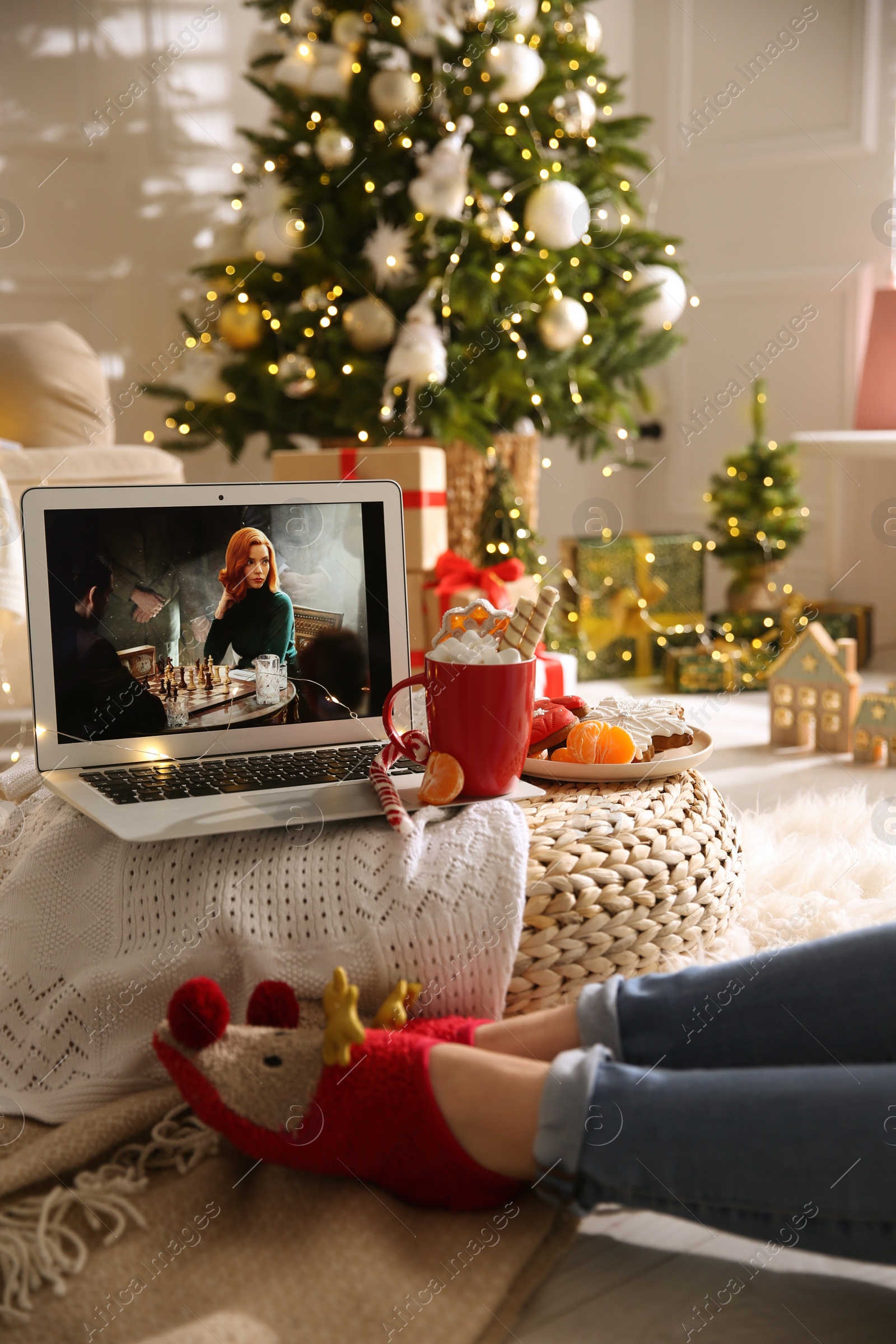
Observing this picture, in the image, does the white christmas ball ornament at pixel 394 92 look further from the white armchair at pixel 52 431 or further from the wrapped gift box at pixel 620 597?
the wrapped gift box at pixel 620 597

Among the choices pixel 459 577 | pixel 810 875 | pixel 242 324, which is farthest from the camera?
pixel 242 324

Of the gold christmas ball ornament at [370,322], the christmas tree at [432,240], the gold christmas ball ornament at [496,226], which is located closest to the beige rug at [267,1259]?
the christmas tree at [432,240]

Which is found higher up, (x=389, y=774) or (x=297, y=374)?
(x=297, y=374)

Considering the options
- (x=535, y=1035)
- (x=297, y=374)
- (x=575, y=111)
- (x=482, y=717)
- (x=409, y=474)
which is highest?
(x=575, y=111)

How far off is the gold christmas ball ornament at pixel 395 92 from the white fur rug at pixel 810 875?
1.58 m

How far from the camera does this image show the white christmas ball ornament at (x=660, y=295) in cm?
244

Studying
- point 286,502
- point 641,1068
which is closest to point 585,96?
point 286,502

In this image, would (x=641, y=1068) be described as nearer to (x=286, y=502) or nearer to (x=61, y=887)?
(x=61, y=887)

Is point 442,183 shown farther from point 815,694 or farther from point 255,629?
point 255,629

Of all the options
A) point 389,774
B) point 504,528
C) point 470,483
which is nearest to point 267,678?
point 389,774

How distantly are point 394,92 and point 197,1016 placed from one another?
202cm

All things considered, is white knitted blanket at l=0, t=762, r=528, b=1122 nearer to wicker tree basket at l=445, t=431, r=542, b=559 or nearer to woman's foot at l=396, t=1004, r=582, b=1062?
woman's foot at l=396, t=1004, r=582, b=1062

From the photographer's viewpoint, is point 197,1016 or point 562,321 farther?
point 562,321

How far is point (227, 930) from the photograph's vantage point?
820mm
